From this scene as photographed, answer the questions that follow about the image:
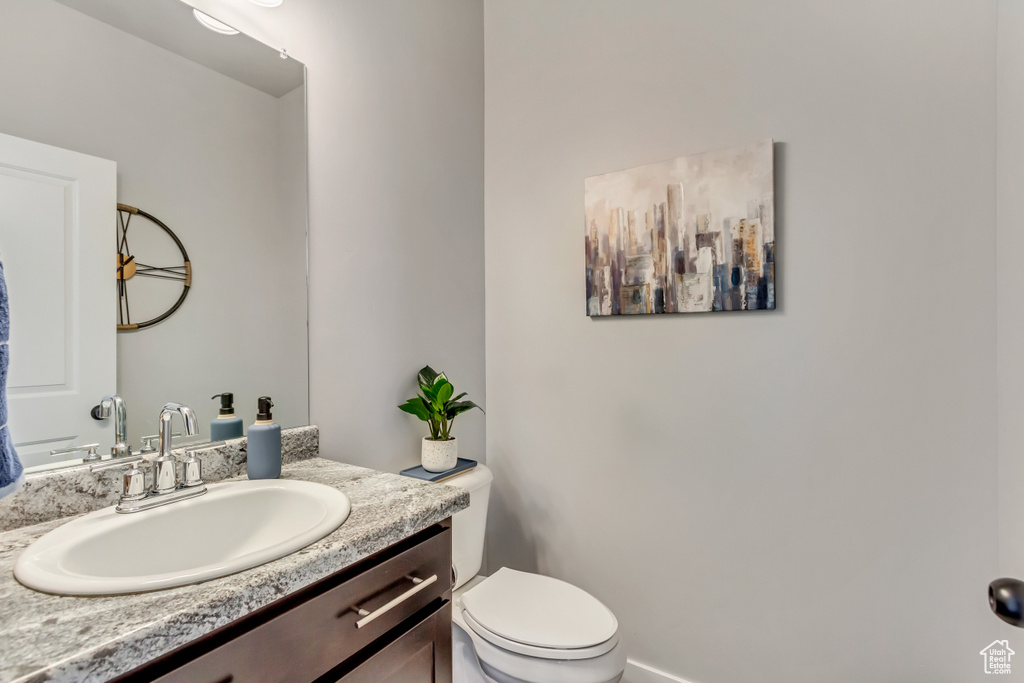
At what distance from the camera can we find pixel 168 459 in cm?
90

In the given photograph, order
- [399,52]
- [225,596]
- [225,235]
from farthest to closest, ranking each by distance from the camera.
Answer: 1. [399,52]
2. [225,235]
3. [225,596]

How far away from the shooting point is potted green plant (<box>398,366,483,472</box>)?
1.53 meters

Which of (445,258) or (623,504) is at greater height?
(445,258)

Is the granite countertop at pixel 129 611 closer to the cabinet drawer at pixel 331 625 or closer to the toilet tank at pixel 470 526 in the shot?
the cabinet drawer at pixel 331 625

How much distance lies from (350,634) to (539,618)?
67cm

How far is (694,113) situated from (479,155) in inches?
33.6

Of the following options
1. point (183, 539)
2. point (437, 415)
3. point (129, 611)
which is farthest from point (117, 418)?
point (437, 415)

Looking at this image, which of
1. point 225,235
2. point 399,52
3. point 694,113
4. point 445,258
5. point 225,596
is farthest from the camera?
point 445,258

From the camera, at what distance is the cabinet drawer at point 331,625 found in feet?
1.94

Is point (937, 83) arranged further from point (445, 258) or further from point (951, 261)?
point (445, 258)

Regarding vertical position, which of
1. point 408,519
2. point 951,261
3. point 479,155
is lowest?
point 408,519

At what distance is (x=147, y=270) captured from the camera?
0.99 m

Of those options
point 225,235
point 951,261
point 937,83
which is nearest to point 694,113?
point 937,83

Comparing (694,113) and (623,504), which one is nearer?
(694,113)
